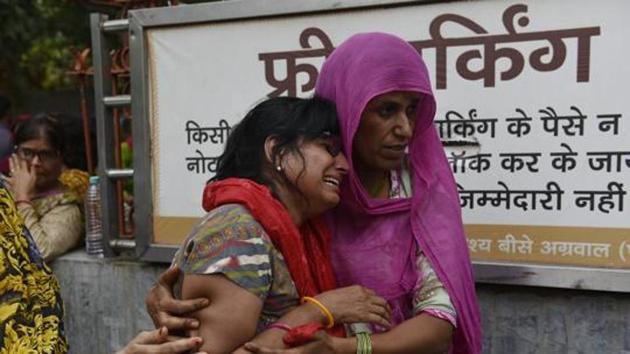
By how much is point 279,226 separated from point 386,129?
418 millimetres

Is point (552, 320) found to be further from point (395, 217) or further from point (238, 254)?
point (238, 254)

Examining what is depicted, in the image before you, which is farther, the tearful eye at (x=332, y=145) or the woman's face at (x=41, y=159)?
the woman's face at (x=41, y=159)

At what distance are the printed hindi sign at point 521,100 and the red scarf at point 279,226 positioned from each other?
0.89 m

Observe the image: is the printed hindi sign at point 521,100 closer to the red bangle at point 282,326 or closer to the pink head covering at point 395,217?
the pink head covering at point 395,217

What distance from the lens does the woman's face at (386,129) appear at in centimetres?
163

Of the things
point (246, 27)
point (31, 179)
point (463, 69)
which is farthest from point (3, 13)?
point (463, 69)

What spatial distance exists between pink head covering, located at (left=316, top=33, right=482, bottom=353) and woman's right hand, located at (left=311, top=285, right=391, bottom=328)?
10cm

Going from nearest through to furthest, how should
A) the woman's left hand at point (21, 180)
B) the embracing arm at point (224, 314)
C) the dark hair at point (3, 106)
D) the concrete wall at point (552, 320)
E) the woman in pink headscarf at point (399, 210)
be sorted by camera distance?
the embracing arm at point (224, 314) < the woman in pink headscarf at point (399, 210) < the concrete wall at point (552, 320) < the woman's left hand at point (21, 180) < the dark hair at point (3, 106)

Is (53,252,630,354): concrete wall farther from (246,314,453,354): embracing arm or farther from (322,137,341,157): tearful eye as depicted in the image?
(322,137,341,157): tearful eye

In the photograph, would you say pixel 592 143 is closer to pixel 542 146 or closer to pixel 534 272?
pixel 542 146

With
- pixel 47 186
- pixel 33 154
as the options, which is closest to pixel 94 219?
pixel 47 186

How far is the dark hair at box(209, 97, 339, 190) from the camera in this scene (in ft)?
4.94

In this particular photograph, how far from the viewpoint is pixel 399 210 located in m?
1.67

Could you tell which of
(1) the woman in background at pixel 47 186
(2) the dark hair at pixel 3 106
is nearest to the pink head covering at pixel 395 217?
(1) the woman in background at pixel 47 186
